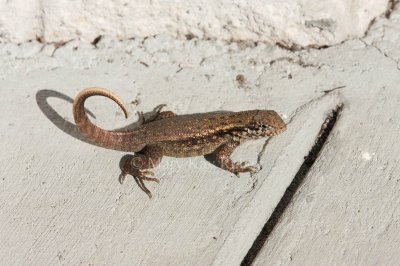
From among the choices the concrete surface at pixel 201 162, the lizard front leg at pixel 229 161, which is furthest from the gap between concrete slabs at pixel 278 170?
the lizard front leg at pixel 229 161

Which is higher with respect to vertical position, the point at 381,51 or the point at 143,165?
the point at 381,51

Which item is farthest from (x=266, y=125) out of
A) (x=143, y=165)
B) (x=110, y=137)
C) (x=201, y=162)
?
(x=110, y=137)

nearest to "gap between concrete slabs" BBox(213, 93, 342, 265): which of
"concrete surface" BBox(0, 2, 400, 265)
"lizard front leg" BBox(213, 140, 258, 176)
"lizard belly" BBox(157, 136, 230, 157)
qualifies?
"concrete surface" BBox(0, 2, 400, 265)

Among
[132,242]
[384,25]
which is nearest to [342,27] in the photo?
[384,25]

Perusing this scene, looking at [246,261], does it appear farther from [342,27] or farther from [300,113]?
[342,27]

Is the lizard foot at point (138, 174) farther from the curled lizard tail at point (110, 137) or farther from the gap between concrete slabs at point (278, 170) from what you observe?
the gap between concrete slabs at point (278, 170)

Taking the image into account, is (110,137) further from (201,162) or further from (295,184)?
(295,184)
